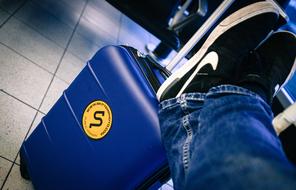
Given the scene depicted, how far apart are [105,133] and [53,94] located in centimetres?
80

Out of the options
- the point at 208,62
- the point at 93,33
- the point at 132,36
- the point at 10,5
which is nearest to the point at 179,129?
the point at 208,62

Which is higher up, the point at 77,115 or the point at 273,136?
the point at 273,136

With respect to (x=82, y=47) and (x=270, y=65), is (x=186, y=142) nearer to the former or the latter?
(x=270, y=65)

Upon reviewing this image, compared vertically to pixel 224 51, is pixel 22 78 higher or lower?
lower

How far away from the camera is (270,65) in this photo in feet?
2.64

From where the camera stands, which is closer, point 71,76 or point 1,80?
point 1,80

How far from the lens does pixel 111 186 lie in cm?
67

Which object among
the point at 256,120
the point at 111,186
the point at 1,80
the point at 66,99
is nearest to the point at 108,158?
the point at 111,186

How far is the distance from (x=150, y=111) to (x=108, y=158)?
0.17 m

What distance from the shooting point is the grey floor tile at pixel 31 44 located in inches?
58.2

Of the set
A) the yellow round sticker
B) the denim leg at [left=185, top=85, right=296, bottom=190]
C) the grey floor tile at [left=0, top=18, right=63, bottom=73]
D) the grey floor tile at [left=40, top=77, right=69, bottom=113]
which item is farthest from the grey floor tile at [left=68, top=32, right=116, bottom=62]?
the denim leg at [left=185, top=85, right=296, bottom=190]

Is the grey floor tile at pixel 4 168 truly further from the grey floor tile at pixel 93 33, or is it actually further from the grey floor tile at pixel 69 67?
the grey floor tile at pixel 93 33

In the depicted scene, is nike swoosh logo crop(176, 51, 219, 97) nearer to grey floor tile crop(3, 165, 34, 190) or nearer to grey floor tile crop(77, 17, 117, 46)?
grey floor tile crop(3, 165, 34, 190)

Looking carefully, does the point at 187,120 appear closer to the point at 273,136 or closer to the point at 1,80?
the point at 273,136
